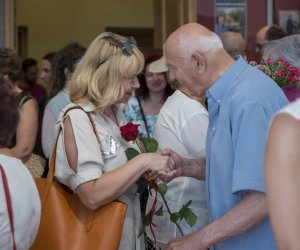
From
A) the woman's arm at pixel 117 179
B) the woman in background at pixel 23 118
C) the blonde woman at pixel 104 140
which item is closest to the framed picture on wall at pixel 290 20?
the woman in background at pixel 23 118

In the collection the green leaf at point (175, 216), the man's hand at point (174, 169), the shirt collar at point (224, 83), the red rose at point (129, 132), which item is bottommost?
the green leaf at point (175, 216)

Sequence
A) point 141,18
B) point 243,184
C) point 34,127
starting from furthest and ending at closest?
1. point 141,18
2. point 34,127
3. point 243,184

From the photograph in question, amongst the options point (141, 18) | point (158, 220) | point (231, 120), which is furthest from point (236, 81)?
point (141, 18)

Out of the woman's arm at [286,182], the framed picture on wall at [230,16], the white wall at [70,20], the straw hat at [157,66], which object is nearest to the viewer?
the woman's arm at [286,182]

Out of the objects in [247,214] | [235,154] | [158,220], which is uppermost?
[235,154]

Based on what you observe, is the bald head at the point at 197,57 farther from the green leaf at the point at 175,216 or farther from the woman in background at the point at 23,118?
the woman in background at the point at 23,118

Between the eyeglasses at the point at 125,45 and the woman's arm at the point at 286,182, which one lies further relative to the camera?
the eyeglasses at the point at 125,45

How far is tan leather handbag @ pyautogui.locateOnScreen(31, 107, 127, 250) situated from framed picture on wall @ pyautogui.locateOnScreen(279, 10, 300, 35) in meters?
4.08

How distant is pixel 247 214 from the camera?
2488mm

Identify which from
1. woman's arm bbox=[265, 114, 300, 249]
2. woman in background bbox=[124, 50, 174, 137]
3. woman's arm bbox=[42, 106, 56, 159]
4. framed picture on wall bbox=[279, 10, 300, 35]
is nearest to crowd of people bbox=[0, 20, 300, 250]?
woman's arm bbox=[265, 114, 300, 249]

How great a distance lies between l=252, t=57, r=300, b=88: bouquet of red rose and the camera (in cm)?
345

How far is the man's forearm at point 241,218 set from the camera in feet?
8.11

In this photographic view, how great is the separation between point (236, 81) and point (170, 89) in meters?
2.85

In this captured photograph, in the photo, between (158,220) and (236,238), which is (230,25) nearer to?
(158,220)
